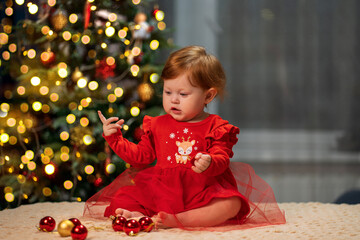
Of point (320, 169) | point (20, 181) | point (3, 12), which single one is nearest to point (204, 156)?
point (20, 181)

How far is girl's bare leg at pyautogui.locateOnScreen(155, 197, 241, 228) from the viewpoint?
155 cm

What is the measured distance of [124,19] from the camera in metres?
2.39

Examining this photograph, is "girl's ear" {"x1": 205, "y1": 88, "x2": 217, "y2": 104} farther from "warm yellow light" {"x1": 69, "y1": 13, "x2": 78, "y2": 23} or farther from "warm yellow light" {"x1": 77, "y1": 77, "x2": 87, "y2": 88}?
"warm yellow light" {"x1": 69, "y1": 13, "x2": 78, "y2": 23}

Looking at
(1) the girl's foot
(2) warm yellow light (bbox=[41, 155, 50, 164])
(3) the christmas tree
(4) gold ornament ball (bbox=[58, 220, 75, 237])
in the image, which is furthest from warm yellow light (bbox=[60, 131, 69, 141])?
(4) gold ornament ball (bbox=[58, 220, 75, 237])

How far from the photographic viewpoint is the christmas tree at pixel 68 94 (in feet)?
7.20

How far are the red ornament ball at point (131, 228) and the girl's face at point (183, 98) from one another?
1.32 ft

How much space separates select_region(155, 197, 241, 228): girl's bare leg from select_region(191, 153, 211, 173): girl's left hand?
15 cm

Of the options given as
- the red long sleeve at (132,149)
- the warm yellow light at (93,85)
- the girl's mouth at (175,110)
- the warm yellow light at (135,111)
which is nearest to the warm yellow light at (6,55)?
the warm yellow light at (93,85)

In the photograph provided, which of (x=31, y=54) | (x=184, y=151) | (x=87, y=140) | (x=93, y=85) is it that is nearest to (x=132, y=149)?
(x=184, y=151)

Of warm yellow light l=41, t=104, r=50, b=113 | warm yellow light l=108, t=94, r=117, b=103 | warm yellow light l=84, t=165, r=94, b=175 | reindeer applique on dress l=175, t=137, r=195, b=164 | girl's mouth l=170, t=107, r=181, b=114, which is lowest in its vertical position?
warm yellow light l=84, t=165, r=94, b=175

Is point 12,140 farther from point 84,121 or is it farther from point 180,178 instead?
point 180,178

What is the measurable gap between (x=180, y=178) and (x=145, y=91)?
74 cm

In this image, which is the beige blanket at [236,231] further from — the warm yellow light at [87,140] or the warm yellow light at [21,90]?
the warm yellow light at [21,90]

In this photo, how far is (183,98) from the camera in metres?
1.65
